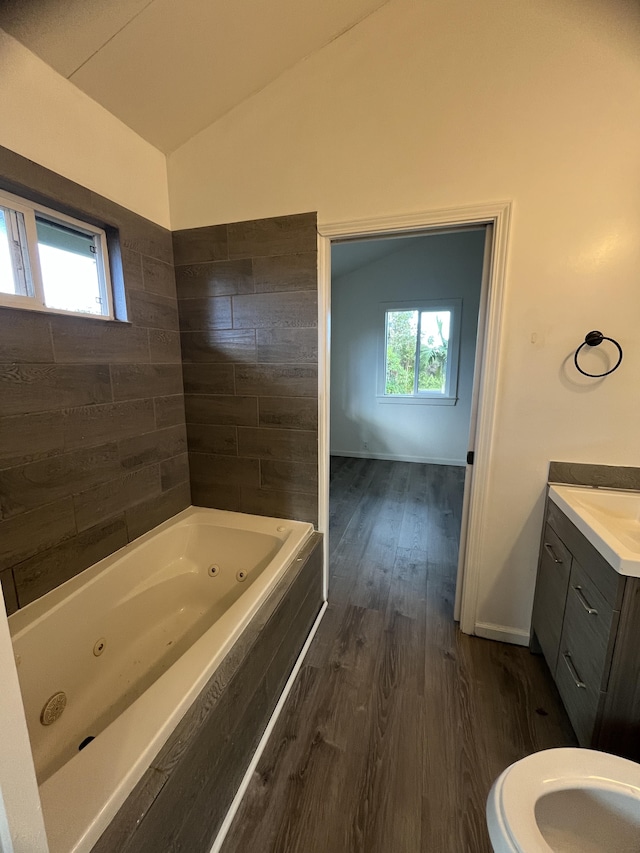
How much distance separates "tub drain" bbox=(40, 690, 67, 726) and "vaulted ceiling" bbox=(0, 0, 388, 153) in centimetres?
233

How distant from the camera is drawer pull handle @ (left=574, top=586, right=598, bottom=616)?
3.94 ft

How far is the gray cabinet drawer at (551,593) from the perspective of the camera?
1459 mm

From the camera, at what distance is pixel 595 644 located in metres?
1.17

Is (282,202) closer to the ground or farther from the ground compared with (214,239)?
farther from the ground

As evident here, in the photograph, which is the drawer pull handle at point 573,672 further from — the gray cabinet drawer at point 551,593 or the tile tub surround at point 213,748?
the tile tub surround at point 213,748

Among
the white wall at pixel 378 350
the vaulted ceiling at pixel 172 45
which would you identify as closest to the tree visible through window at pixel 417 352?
the white wall at pixel 378 350

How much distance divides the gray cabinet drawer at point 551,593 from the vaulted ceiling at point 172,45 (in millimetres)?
2413

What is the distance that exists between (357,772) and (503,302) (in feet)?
6.38

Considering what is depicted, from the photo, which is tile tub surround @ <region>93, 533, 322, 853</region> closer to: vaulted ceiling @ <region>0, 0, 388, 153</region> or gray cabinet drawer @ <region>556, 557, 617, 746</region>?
gray cabinet drawer @ <region>556, 557, 617, 746</region>

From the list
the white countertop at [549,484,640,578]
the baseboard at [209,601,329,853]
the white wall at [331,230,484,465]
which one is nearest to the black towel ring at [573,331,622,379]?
the white countertop at [549,484,640,578]

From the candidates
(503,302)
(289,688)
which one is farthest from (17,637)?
(503,302)

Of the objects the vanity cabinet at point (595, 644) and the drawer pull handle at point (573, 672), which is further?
the drawer pull handle at point (573, 672)

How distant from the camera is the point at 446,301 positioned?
14.6 feet

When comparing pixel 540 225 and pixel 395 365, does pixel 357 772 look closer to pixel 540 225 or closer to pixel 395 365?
pixel 540 225
